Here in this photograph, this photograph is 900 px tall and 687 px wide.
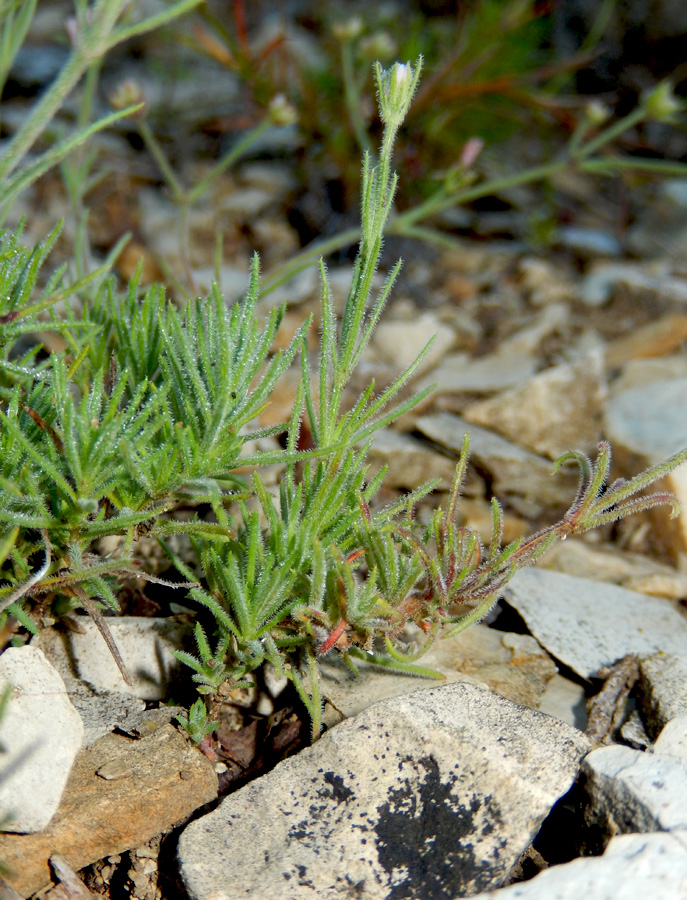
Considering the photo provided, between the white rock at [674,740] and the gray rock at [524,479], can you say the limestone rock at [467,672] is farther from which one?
the gray rock at [524,479]

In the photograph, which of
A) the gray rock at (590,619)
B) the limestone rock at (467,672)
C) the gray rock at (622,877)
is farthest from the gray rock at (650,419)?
the gray rock at (622,877)

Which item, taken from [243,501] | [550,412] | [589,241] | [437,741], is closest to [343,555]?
[243,501]

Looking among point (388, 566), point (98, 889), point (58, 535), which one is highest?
point (58, 535)

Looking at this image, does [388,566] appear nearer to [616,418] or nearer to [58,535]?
[58,535]

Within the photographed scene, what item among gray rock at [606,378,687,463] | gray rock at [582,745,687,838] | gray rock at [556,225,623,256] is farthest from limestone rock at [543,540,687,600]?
gray rock at [556,225,623,256]

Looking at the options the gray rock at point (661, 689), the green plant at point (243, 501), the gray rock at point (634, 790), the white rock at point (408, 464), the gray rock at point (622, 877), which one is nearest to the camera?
the gray rock at point (622, 877)

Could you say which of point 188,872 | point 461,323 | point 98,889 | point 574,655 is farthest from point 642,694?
point 461,323

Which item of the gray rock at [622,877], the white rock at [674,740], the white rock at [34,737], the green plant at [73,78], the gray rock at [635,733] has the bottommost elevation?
the gray rock at [635,733]
